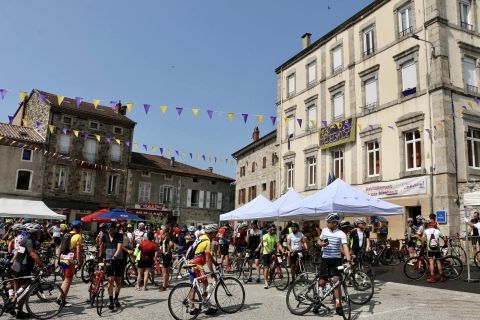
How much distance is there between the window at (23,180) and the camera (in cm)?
3244

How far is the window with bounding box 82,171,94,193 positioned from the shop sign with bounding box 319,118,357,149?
21.7 metres

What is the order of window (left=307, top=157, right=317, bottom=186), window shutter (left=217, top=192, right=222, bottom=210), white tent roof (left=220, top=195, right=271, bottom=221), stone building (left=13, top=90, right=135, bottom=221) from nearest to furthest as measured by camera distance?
white tent roof (left=220, top=195, right=271, bottom=221)
window (left=307, top=157, right=317, bottom=186)
stone building (left=13, top=90, right=135, bottom=221)
window shutter (left=217, top=192, right=222, bottom=210)

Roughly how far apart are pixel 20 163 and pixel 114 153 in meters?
7.96

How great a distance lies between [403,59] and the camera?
19.8 metres

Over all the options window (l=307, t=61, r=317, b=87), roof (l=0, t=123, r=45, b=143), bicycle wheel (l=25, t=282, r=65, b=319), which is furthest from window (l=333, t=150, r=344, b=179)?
roof (l=0, t=123, r=45, b=143)

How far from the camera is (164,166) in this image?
42.3m

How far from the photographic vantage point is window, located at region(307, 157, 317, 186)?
2539 centimetres

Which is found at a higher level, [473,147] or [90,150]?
[90,150]

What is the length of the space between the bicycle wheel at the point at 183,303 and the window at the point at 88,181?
103ft

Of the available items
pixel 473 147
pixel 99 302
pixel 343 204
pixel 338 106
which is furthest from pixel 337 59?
pixel 99 302

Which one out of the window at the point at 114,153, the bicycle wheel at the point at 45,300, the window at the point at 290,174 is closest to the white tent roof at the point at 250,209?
the window at the point at 290,174

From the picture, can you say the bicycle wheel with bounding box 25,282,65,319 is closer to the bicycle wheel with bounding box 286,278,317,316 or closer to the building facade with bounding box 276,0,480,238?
the bicycle wheel with bounding box 286,278,317,316

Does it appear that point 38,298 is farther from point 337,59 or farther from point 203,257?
point 337,59

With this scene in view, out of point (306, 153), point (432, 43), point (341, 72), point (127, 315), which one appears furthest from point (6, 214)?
point (432, 43)
